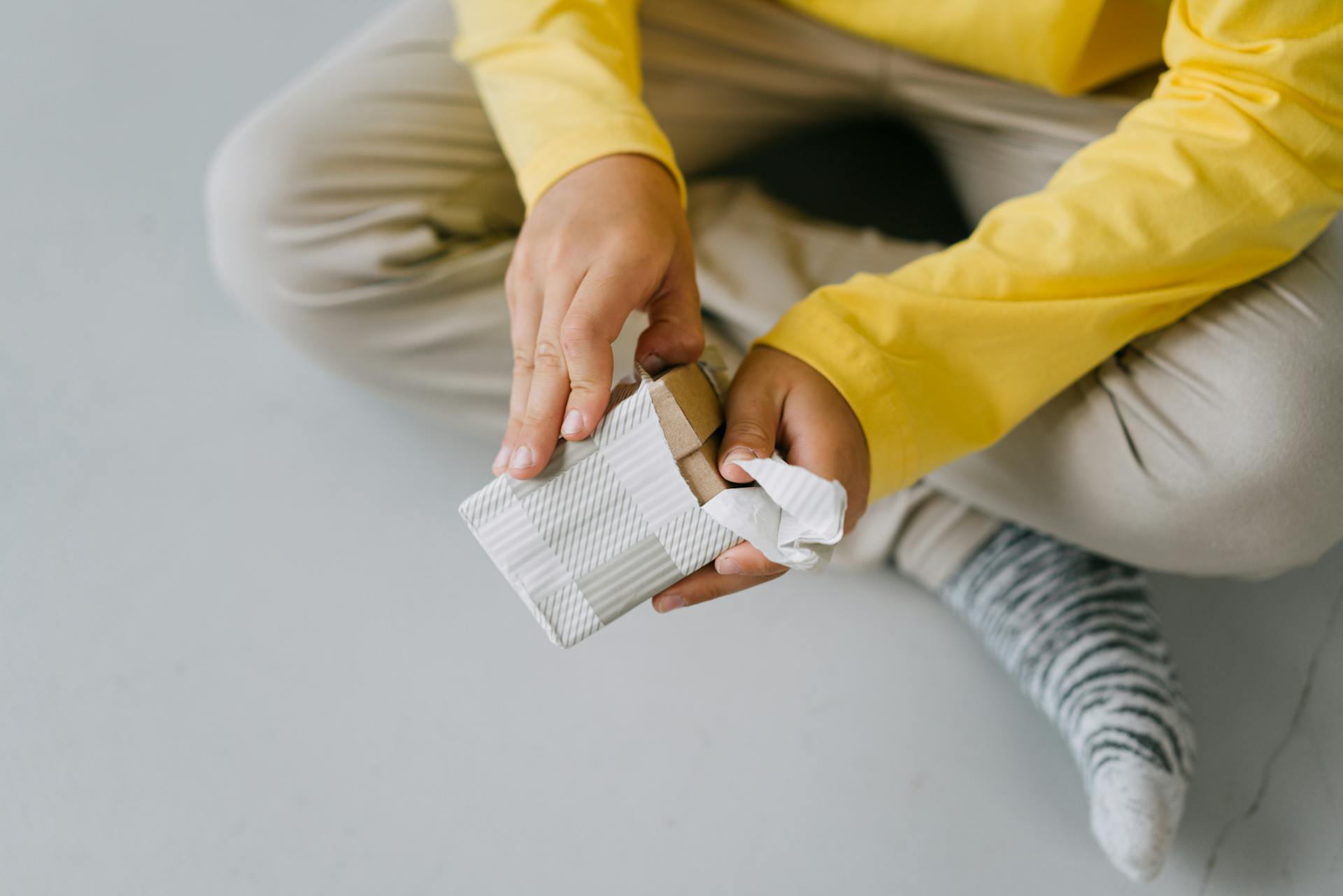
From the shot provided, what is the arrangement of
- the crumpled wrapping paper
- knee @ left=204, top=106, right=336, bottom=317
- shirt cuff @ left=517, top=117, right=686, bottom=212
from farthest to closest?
knee @ left=204, top=106, right=336, bottom=317, shirt cuff @ left=517, top=117, right=686, bottom=212, the crumpled wrapping paper

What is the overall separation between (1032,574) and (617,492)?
383 millimetres

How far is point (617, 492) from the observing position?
0.49 meters

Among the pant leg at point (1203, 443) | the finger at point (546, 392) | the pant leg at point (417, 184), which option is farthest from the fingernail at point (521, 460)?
the pant leg at point (1203, 443)

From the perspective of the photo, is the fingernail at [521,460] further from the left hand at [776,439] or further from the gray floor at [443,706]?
the gray floor at [443,706]

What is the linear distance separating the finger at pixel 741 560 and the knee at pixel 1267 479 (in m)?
0.29

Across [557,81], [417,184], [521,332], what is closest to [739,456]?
[521,332]

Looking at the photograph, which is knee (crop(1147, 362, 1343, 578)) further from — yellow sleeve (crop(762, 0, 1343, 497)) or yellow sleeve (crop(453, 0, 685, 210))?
yellow sleeve (crop(453, 0, 685, 210))

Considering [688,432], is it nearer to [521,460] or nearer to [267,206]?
[521,460]

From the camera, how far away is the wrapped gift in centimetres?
48

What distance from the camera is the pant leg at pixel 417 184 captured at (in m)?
0.74

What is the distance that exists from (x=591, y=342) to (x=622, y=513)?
0.28ft

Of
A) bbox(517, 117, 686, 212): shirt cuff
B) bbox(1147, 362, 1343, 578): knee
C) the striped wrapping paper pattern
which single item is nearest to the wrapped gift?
the striped wrapping paper pattern

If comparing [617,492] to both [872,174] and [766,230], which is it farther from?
[872,174]

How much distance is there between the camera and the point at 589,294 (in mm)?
517
